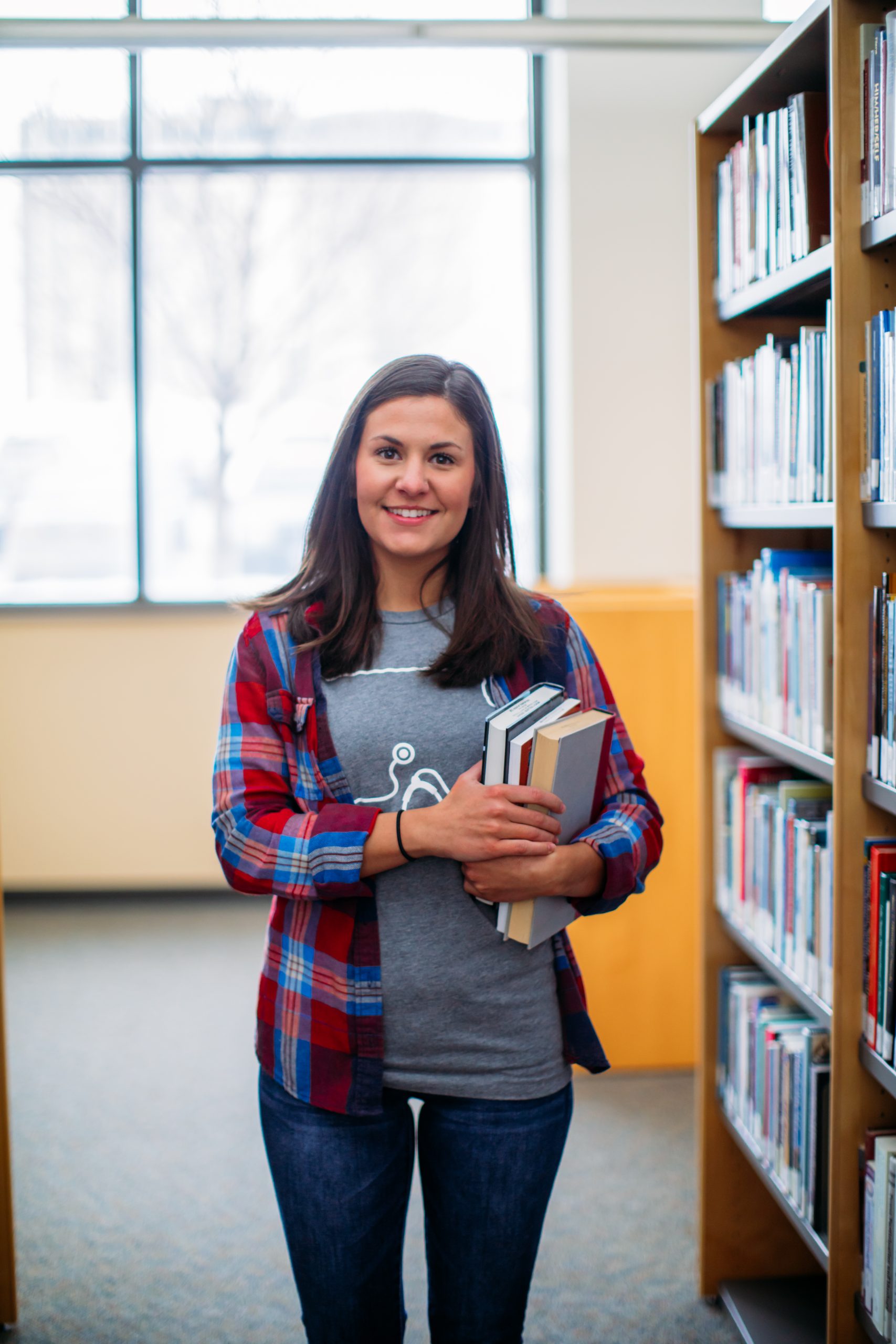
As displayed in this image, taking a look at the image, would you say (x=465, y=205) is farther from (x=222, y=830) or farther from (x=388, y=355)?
(x=222, y=830)

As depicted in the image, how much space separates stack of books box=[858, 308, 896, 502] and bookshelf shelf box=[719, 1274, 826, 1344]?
56.9 inches

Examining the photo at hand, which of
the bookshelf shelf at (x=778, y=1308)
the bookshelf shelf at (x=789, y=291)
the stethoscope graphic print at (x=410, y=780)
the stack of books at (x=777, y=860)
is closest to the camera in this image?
the stethoscope graphic print at (x=410, y=780)

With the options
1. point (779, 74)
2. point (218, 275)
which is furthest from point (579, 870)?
point (218, 275)

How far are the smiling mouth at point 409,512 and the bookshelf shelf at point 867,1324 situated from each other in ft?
3.97

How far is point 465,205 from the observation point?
15.7 ft

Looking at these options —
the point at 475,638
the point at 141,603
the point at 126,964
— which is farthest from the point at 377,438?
the point at 141,603

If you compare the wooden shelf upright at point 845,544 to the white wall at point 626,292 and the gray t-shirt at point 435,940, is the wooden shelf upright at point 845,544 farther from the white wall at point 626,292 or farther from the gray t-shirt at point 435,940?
the white wall at point 626,292

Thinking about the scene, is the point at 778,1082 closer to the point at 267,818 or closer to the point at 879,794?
the point at 879,794

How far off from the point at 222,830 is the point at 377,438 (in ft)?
1.55

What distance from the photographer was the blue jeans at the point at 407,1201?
4.19 ft

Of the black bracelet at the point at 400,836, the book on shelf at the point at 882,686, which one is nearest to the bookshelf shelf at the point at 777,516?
the book on shelf at the point at 882,686

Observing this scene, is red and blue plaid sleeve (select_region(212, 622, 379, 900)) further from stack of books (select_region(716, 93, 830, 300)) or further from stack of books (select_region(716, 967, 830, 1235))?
stack of books (select_region(716, 93, 830, 300))

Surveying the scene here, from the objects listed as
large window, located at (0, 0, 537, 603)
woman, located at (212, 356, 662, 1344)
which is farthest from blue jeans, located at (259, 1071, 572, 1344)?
large window, located at (0, 0, 537, 603)

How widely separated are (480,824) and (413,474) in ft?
1.30
